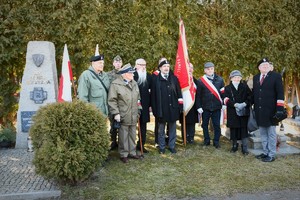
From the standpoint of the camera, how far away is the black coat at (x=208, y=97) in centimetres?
677

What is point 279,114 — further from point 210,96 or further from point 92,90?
point 92,90

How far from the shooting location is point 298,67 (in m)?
9.88

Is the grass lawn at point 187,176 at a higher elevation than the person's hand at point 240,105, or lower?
lower

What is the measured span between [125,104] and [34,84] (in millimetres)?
2773

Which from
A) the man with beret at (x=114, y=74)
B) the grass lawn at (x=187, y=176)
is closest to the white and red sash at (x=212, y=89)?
the grass lawn at (x=187, y=176)

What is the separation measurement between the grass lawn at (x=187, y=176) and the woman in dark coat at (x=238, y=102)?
1.63 ft

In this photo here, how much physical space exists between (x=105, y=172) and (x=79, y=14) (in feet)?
17.0

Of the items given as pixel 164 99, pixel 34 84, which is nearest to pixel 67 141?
pixel 164 99

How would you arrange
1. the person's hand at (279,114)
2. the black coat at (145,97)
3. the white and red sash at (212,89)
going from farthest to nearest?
the white and red sash at (212,89), the black coat at (145,97), the person's hand at (279,114)

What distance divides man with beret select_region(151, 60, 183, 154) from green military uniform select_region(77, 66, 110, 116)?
109cm

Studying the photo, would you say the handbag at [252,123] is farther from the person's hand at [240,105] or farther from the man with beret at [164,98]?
the man with beret at [164,98]

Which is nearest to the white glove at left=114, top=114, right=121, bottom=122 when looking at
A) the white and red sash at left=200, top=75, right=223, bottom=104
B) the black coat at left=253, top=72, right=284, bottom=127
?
the white and red sash at left=200, top=75, right=223, bottom=104

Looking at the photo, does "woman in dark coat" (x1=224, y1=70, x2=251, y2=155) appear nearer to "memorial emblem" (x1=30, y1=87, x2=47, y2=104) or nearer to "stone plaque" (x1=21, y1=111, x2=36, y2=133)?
"memorial emblem" (x1=30, y1=87, x2=47, y2=104)

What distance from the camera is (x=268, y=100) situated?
19.1 feet
